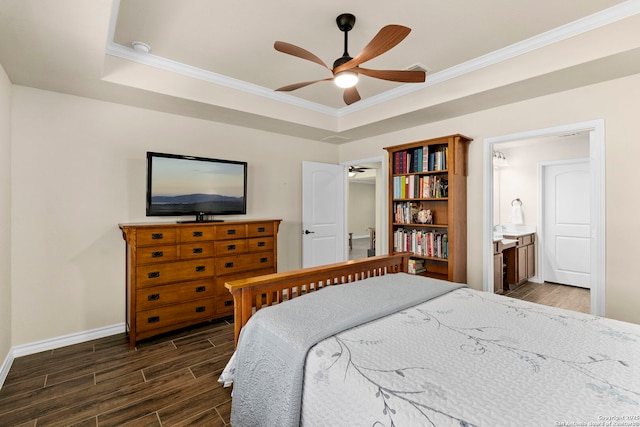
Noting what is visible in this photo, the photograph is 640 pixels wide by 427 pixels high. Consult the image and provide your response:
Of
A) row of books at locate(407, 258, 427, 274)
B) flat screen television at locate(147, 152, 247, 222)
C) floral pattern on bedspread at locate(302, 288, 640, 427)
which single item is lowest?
row of books at locate(407, 258, 427, 274)

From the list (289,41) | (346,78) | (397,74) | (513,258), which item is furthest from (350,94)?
(513,258)

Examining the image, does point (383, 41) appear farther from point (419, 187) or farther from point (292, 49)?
point (419, 187)

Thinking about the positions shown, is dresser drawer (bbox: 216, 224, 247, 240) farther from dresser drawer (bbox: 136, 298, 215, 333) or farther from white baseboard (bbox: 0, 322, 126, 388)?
white baseboard (bbox: 0, 322, 126, 388)

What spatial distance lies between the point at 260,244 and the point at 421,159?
88.1 inches

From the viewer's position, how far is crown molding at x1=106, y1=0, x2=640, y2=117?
218 centimetres

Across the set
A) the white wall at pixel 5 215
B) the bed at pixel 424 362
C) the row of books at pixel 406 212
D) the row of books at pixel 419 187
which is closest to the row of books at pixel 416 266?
the row of books at pixel 406 212

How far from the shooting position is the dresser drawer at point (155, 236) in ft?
9.16

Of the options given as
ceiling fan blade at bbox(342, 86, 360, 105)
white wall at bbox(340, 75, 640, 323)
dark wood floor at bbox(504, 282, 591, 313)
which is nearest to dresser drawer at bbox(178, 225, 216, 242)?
ceiling fan blade at bbox(342, 86, 360, 105)

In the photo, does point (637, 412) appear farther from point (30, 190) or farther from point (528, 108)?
point (30, 190)

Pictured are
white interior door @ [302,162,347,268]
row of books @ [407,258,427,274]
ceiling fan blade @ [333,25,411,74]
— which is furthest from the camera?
white interior door @ [302,162,347,268]

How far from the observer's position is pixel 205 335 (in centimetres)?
304

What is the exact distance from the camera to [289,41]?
2.59 meters

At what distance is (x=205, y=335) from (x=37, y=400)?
125 centimetres

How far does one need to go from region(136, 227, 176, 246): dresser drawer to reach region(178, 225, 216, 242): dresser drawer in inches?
3.3
